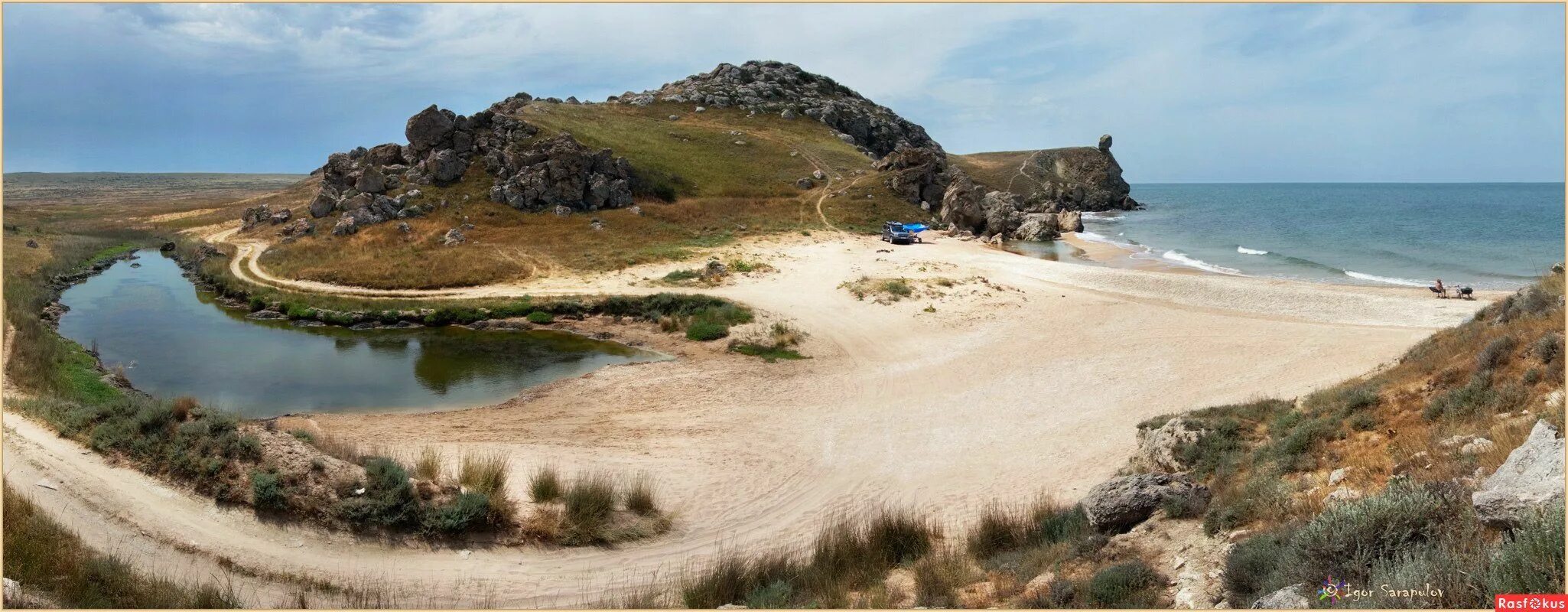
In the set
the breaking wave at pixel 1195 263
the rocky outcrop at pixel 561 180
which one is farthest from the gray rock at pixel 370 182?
the breaking wave at pixel 1195 263

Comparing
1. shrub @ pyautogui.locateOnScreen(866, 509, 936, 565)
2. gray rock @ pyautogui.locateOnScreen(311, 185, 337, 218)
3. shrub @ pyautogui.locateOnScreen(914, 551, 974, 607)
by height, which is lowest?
shrub @ pyautogui.locateOnScreen(866, 509, 936, 565)

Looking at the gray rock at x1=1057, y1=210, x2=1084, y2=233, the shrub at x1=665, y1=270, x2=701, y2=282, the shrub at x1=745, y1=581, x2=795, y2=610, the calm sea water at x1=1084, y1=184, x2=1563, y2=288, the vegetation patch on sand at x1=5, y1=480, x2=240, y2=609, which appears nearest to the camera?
the vegetation patch on sand at x1=5, y1=480, x2=240, y2=609

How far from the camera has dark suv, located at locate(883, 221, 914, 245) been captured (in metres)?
51.5

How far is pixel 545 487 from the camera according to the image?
12.8 metres

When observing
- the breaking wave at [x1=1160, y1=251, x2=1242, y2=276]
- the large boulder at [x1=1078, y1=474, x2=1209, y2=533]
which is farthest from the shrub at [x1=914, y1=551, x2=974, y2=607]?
the breaking wave at [x1=1160, y1=251, x2=1242, y2=276]

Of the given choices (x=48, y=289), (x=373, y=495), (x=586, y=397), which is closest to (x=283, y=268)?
(x=48, y=289)

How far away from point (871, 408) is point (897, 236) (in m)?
32.9

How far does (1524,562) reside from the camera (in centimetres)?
536

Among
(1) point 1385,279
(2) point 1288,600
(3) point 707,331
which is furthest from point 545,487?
(1) point 1385,279

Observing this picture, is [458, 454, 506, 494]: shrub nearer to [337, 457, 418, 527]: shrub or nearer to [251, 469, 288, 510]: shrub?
[337, 457, 418, 527]: shrub

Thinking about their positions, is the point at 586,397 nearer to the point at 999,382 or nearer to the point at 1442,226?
the point at 999,382

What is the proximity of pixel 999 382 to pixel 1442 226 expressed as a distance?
79122 millimetres

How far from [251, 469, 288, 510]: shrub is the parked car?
4370 cm

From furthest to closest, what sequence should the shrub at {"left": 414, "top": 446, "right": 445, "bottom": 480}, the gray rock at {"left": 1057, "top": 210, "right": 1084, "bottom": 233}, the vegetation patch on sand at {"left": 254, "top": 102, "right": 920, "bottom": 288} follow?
the gray rock at {"left": 1057, "top": 210, "right": 1084, "bottom": 233}, the vegetation patch on sand at {"left": 254, "top": 102, "right": 920, "bottom": 288}, the shrub at {"left": 414, "top": 446, "right": 445, "bottom": 480}
